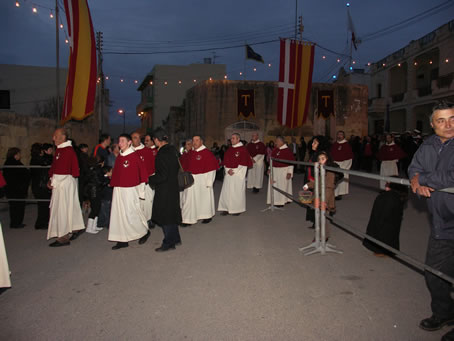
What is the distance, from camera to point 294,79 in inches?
661

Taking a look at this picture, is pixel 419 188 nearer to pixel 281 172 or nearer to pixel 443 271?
pixel 443 271

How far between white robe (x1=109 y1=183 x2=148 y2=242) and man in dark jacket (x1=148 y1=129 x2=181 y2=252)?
14.1 inches

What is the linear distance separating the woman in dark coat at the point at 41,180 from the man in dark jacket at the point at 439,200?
663 cm

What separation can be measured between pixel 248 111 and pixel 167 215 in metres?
18.8

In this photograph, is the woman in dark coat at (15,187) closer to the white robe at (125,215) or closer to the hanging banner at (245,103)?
the white robe at (125,215)

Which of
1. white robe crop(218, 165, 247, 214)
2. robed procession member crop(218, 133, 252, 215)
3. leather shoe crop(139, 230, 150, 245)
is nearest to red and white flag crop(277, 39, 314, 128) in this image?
robed procession member crop(218, 133, 252, 215)

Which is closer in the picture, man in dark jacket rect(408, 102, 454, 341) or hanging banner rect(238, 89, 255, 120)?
man in dark jacket rect(408, 102, 454, 341)

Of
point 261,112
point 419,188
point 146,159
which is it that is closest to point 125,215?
point 146,159

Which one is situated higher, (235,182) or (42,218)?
(235,182)

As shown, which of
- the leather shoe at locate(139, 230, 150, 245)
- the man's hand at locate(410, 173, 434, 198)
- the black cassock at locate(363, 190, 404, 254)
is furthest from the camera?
the leather shoe at locate(139, 230, 150, 245)

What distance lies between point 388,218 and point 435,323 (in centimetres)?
226

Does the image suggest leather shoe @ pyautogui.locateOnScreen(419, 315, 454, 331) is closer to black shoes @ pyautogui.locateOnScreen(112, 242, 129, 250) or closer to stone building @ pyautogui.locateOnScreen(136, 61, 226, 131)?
black shoes @ pyautogui.locateOnScreen(112, 242, 129, 250)

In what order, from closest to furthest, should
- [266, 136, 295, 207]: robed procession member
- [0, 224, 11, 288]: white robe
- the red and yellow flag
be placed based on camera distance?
1. [0, 224, 11, 288]: white robe
2. the red and yellow flag
3. [266, 136, 295, 207]: robed procession member

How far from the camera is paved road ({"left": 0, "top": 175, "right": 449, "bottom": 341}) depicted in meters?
3.17
